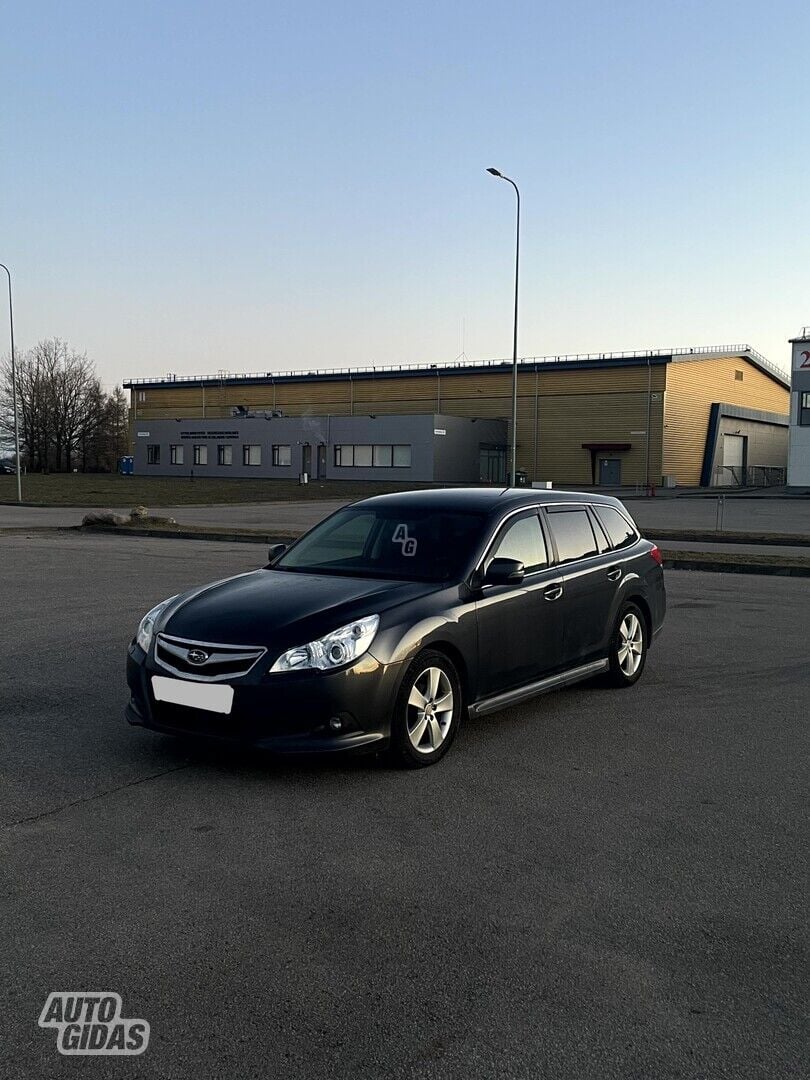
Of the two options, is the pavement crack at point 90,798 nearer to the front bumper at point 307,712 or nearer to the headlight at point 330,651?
the front bumper at point 307,712

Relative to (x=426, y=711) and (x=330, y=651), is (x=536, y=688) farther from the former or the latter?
(x=330, y=651)

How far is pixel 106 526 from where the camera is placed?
24.4 metres

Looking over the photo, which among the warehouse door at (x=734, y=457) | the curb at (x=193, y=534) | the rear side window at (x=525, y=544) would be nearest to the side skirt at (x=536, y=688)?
the rear side window at (x=525, y=544)

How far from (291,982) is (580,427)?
217ft

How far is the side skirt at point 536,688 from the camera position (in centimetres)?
592

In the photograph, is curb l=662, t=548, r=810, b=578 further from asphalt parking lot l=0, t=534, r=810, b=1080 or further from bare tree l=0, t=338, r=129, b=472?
bare tree l=0, t=338, r=129, b=472

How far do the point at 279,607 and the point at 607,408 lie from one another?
63.5 metres

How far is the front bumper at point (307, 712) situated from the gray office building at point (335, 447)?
61.5 meters

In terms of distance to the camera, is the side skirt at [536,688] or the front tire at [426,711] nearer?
the front tire at [426,711]

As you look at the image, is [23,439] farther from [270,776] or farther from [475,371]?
[270,776]

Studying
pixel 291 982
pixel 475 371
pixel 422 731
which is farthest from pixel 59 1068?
pixel 475 371

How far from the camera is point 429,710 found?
217 inches

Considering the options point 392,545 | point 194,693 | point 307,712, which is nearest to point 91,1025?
point 307,712

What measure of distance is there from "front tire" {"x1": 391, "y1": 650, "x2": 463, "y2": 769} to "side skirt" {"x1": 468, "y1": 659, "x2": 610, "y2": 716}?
0.22 m
